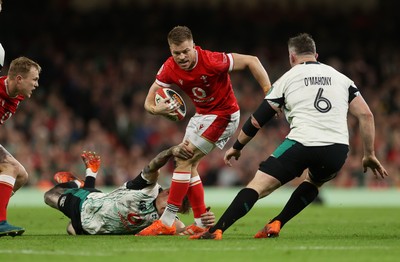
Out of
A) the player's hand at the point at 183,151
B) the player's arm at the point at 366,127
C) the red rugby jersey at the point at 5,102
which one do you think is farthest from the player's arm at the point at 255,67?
the red rugby jersey at the point at 5,102

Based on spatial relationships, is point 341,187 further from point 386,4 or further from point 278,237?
point 278,237

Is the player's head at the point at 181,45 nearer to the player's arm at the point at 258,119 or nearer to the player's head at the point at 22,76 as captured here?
the player's arm at the point at 258,119

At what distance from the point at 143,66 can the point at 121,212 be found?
48.5 ft

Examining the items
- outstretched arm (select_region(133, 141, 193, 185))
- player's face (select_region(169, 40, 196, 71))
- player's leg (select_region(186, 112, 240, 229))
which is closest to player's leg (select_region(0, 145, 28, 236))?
outstretched arm (select_region(133, 141, 193, 185))

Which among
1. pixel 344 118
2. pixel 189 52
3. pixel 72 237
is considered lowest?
pixel 72 237

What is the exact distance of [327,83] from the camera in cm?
881

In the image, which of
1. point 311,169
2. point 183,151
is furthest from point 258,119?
point 183,151

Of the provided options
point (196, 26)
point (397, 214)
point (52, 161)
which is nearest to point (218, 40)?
point (196, 26)

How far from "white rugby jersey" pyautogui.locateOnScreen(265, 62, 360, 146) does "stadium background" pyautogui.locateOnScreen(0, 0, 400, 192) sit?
482 inches

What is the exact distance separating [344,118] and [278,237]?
1419mm

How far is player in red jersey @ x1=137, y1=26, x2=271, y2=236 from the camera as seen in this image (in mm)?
9656

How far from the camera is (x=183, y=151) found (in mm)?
9719

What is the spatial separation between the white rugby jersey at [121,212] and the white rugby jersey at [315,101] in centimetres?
200

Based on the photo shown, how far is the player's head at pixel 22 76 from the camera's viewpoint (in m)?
9.68
